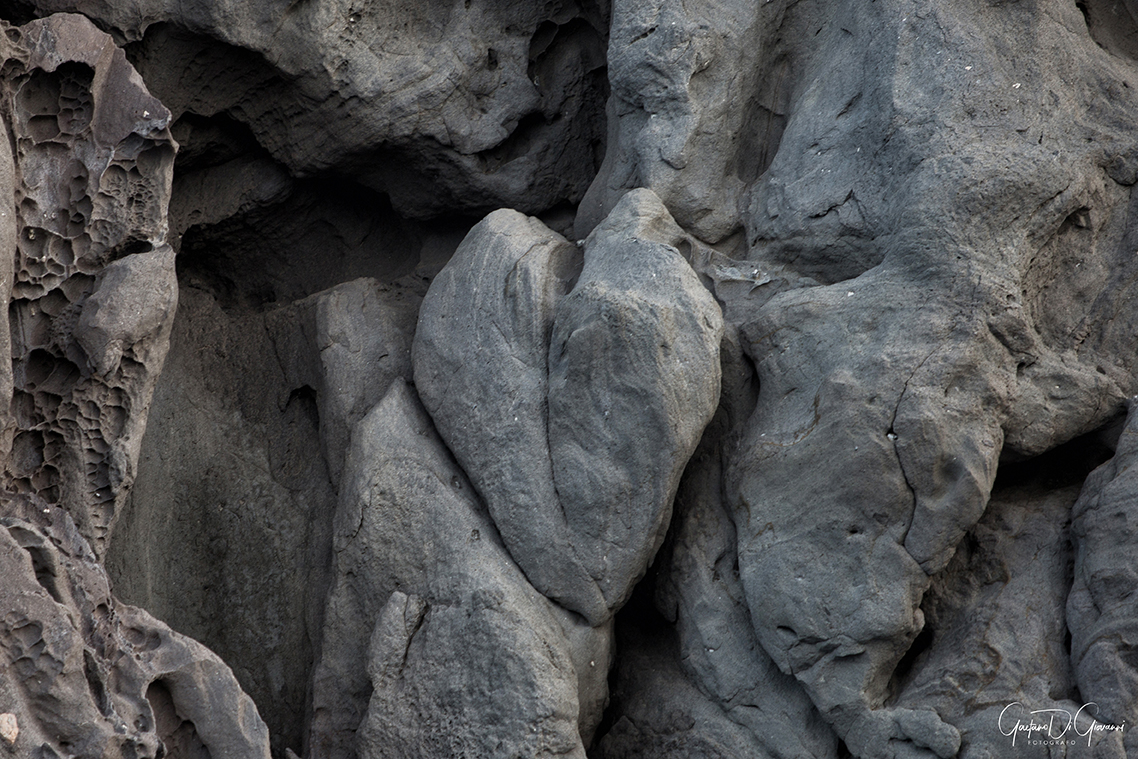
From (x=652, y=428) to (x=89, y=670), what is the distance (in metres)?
2.12

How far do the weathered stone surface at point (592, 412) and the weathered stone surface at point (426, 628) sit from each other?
0.49 feet

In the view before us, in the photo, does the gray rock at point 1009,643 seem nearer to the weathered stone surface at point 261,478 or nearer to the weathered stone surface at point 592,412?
the weathered stone surface at point 592,412

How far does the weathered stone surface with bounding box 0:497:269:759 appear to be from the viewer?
338 centimetres

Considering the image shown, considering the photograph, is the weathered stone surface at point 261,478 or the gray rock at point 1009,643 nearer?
the gray rock at point 1009,643

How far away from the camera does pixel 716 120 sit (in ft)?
16.8

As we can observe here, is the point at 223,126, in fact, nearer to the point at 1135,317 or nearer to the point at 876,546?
the point at 876,546

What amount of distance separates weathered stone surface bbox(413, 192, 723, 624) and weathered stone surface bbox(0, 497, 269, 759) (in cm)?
124

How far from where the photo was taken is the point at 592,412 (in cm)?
436

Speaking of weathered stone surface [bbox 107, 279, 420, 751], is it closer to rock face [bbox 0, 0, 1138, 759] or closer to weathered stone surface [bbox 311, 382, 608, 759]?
rock face [bbox 0, 0, 1138, 759]

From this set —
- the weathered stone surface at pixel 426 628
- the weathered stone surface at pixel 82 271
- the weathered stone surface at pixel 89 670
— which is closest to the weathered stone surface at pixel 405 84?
the weathered stone surface at pixel 82 271

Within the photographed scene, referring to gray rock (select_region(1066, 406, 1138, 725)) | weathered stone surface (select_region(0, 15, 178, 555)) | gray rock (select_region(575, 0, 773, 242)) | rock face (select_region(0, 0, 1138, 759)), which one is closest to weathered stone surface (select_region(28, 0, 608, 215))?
rock face (select_region(0, 0, 1138, 759))

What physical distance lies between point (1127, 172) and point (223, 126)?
164 inches

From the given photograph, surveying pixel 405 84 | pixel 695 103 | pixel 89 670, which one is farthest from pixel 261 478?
pixel 695 103

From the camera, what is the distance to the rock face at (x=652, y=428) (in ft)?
13.4
